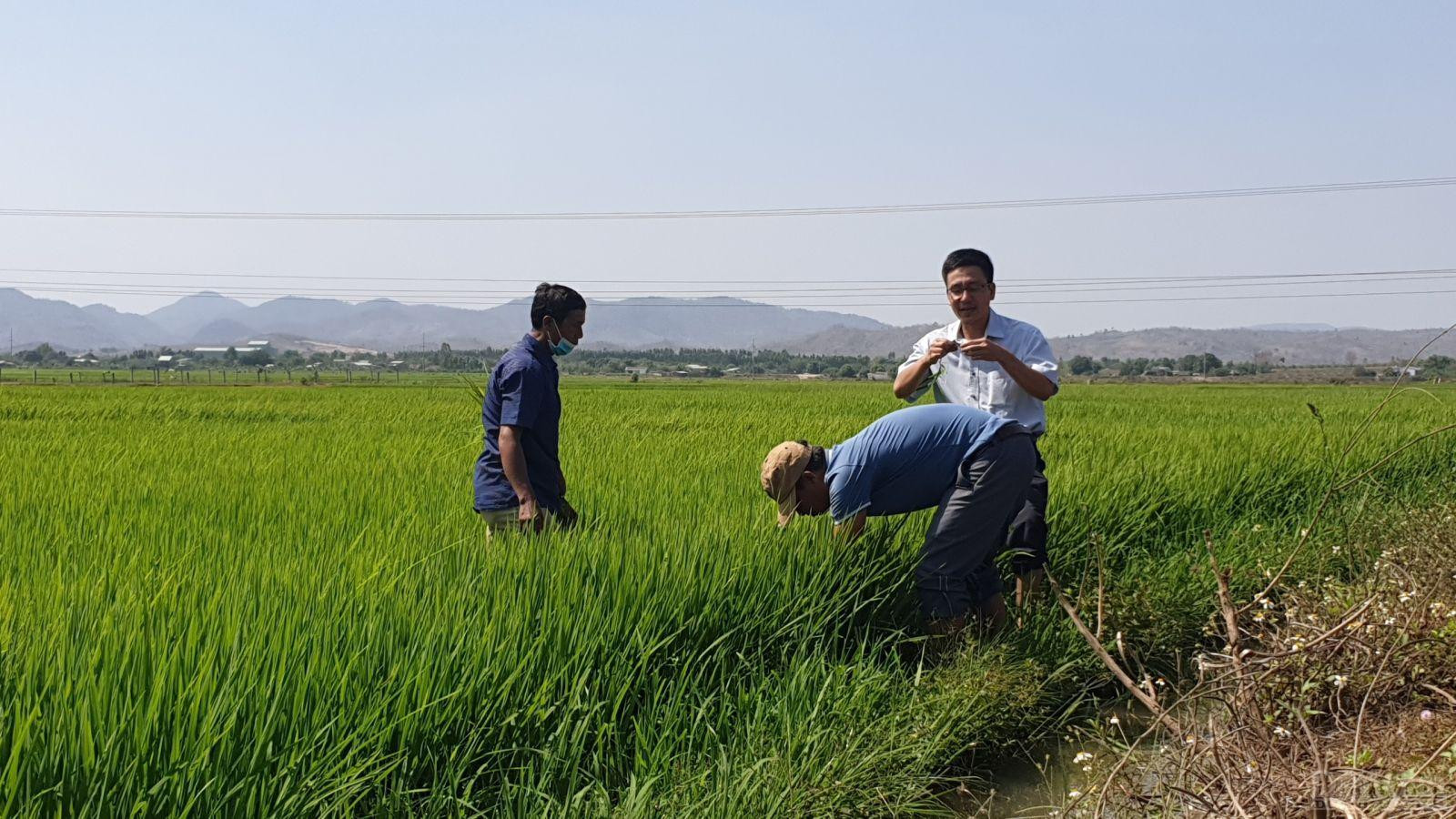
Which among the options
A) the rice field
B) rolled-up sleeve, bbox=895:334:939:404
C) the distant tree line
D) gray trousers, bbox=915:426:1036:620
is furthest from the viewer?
the distant tree line

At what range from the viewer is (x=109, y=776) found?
1.86 meters

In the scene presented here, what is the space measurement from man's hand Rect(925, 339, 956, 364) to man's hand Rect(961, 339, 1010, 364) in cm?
9

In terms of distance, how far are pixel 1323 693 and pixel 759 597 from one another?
6.25 ft

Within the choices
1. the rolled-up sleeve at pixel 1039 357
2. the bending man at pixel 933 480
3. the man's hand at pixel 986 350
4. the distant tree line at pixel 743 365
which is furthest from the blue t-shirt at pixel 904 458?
the distant tree line at pixel 743 365

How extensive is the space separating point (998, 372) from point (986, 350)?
0.21 m

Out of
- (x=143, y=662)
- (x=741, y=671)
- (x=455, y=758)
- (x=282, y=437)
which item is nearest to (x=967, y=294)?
(x=741, y=671)

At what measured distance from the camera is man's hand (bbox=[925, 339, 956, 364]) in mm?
3953

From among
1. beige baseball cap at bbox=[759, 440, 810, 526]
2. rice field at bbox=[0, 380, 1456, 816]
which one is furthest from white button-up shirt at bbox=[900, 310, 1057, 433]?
beige baseball cap at bbox=[759, 440, 810, 526]

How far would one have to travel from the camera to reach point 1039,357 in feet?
13.2

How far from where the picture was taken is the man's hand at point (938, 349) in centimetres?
395

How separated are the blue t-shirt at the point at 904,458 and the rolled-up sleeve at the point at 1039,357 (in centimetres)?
36

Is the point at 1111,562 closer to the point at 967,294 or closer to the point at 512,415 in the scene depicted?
the point at 967,294

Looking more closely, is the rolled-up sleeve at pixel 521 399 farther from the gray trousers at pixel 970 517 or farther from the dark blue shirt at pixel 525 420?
the gray trousers at pixel 970 517

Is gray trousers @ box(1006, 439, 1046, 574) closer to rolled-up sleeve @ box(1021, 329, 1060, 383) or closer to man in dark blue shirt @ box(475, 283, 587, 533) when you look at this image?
rolled-up sleeve @ box(1021, 329, 1060, 383)
